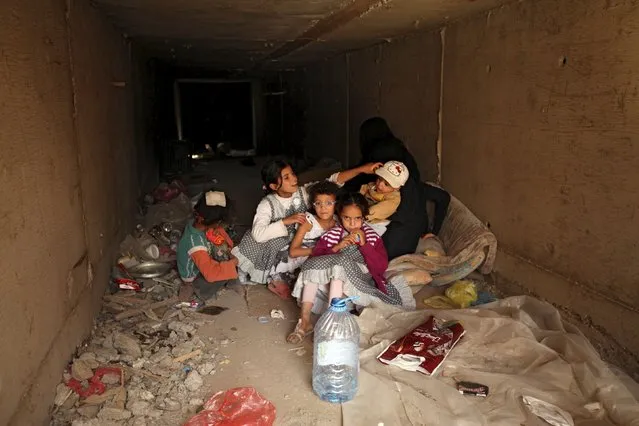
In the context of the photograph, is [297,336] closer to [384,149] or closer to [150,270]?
[150,270]

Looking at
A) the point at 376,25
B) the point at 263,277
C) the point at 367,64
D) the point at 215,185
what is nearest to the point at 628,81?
the point at 376,25

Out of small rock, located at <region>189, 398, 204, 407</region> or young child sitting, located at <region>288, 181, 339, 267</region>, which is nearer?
small rock, located at <region>189, 398, 204, 407</region>

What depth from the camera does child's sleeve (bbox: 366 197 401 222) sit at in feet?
11.3

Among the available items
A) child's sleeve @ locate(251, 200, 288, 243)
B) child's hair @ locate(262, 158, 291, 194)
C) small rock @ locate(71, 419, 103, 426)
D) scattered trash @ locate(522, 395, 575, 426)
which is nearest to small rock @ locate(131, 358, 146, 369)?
small rock @ locate(71, 419, 103, 426)

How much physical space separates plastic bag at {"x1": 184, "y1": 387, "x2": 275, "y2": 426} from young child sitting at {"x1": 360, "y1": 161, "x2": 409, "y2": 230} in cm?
158

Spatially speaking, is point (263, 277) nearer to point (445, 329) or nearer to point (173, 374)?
point (173, 374)

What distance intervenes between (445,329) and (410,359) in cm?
33

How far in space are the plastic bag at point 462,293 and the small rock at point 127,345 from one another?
1945mm

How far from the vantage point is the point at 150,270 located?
370cm

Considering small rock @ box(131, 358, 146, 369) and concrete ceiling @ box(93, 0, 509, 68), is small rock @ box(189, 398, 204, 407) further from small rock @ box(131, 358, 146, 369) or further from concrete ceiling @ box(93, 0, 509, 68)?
concrete ceiling @ box(93, 0, 509, 68)

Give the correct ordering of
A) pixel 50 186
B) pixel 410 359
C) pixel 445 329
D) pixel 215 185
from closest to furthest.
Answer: pixel 50 186
pixel 410 359
pixel 445 329
pixel 215 185

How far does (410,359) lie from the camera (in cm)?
240

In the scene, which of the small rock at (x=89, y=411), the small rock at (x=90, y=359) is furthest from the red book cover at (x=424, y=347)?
the small rock at (x=90, y=359)

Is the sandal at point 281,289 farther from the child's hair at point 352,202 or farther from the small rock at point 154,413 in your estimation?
the small rock at point 154,413
